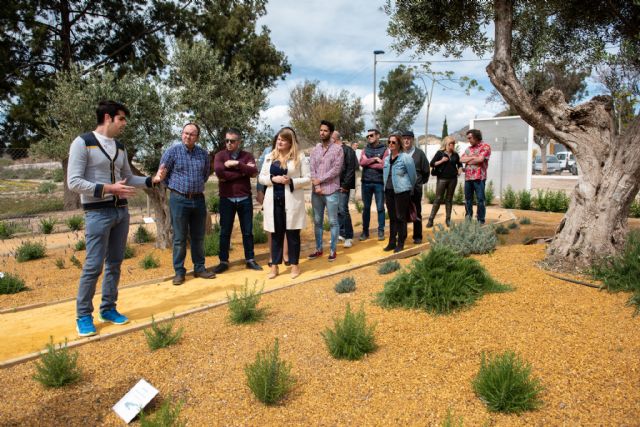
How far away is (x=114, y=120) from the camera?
390 centimetres

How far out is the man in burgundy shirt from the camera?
5.78 m

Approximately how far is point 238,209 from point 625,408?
4.65m

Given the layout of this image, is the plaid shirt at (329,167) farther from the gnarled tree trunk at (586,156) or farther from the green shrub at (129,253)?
the green shrub at (129,253)

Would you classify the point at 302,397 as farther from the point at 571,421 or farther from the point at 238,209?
the point at 238,209

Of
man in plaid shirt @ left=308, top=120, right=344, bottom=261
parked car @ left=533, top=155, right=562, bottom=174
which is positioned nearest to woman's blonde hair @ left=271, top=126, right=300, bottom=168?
man in plaid shirt @ left=308, top=120, right=344, bottom=261

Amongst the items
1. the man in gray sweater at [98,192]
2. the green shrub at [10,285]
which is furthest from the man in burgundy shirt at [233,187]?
the green shrub at [10,285]

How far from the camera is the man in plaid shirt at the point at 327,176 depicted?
628cm

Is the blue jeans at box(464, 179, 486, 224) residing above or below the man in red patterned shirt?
below

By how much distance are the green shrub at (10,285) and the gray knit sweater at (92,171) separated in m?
2.54

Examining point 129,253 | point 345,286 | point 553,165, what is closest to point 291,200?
point 345,286

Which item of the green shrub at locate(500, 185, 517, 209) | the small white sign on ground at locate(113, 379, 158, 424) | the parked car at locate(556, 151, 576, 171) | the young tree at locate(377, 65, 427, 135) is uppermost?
the young tree at locate(377, 65, 427, 135)

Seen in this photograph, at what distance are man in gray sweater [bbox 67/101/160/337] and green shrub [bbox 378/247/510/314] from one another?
8.29 feet

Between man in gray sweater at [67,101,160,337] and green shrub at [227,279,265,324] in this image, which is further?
green shrub at [227,279,265,324]

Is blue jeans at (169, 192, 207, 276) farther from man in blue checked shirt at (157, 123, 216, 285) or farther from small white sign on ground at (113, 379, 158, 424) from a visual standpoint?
small white sign on ground at (113, 379, 158, 424)
